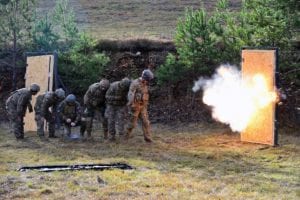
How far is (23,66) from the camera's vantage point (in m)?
20.7

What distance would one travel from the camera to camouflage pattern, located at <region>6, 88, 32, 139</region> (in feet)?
50.4

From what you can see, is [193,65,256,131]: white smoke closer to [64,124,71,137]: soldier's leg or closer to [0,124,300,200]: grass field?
[0,124,300,200]: grass field

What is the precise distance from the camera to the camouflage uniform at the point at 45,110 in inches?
611

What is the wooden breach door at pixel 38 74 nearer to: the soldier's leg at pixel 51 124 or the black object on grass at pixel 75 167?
the soldier's leg at pixel 51 124

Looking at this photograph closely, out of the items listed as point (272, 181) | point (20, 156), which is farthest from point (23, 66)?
point (272, 181)

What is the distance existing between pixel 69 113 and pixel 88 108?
52 centimetres

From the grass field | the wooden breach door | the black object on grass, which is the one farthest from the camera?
the wooden breach door

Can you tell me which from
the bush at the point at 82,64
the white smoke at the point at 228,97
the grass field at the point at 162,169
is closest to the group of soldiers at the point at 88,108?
the grass field at the point at 162,169

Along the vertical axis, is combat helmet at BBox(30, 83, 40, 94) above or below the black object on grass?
above

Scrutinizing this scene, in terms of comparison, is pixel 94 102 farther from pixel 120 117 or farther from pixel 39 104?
pixel 39 104

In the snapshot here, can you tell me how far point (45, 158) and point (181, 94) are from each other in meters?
8.44

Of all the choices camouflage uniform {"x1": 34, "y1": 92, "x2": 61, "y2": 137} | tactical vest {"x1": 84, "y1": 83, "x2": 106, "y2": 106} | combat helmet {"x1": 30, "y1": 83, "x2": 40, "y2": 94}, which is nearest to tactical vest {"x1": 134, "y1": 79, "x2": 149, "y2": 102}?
tactical vest {"x1": 84, "y1": 83, "x2": 106, "y2": 106}

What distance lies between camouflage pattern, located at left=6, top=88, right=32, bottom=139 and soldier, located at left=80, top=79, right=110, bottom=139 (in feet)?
5.08

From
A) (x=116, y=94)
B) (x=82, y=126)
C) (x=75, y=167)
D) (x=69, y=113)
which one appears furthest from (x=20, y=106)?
(x=75, y=167)
